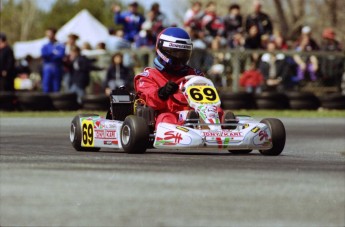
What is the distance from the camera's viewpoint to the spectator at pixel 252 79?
2122 centimetres

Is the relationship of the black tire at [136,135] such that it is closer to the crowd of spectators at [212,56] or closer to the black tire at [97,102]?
the black tire at [97,102]

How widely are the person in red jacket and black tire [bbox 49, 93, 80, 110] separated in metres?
9.77

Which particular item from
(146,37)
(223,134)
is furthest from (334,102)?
(223,134)

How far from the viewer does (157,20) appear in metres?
22.0

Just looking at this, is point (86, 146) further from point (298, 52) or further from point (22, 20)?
point (22, 20)

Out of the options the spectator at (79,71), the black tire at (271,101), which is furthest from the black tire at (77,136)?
the spectator at (79,71)

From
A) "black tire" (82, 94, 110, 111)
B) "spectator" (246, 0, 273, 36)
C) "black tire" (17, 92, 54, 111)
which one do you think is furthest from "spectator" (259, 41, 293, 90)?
"black tire" (17, 92, 54, 111)

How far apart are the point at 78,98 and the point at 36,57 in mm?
20506

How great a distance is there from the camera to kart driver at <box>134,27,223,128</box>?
10188mm

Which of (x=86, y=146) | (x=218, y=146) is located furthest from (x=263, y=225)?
(x=86, y=146)

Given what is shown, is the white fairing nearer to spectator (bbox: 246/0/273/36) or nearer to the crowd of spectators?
the crowd of spectators

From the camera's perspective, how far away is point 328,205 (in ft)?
20.4

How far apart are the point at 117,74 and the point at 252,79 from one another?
264 centimetres

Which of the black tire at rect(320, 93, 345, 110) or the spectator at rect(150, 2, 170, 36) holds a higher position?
the spectator at rect(150, 2, 170, 36)
